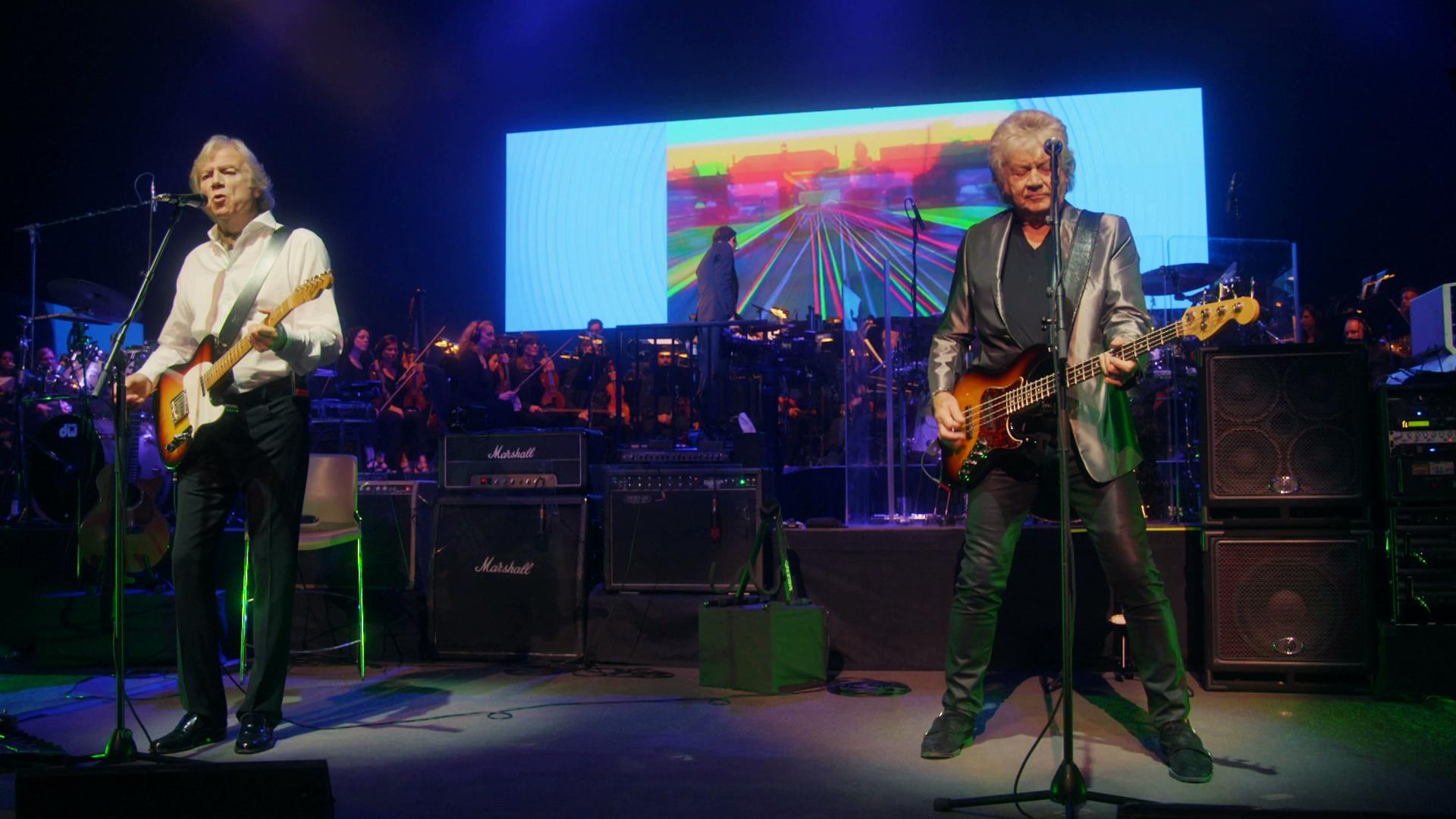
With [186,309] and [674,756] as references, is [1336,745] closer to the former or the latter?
[674,756]

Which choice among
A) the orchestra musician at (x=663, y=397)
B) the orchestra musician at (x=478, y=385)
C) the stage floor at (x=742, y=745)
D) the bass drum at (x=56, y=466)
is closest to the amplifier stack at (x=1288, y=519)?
the stage floor at (x=742, y=745)

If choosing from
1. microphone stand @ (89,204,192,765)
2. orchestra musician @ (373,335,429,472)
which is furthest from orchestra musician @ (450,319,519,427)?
microphone stand @ (89,204,192,765)

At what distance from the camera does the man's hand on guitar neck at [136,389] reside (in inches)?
132

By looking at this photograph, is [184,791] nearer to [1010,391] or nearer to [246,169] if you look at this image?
[246,169]

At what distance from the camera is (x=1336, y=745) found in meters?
3.39

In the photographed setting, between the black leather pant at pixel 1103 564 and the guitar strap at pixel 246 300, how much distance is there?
2.41m

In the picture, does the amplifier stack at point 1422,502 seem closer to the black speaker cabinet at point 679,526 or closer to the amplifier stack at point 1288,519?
the amplifier stack at point 1288,519

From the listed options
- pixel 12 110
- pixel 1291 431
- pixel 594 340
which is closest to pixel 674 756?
pixel 1291 431

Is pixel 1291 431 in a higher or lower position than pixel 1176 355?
lower

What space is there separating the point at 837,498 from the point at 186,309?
507cm

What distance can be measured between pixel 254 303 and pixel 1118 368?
8.85 ft

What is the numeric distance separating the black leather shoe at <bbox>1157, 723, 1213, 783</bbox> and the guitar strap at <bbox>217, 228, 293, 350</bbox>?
3128 mm

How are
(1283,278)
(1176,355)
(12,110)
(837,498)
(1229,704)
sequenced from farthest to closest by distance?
(12,110)
(837,498)
(1283,278)
(1176,355)
(1229,704)

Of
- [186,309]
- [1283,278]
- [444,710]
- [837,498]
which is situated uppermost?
[1283,278]
